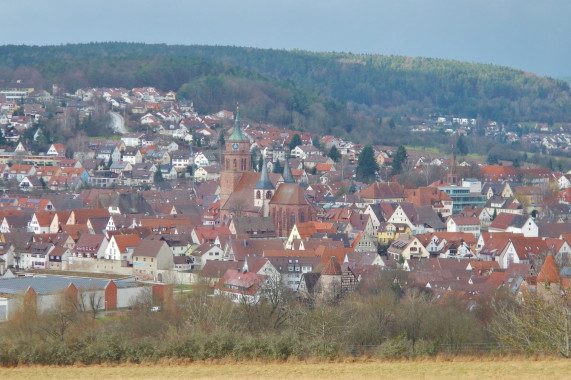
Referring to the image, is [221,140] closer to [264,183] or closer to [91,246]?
[264,183]

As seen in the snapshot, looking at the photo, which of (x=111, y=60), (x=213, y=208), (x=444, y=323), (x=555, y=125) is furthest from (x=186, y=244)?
(x=555, y=125)

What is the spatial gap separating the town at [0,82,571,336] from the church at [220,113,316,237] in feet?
0.28

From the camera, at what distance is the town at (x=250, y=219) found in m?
45.9

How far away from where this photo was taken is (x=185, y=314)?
3472cm

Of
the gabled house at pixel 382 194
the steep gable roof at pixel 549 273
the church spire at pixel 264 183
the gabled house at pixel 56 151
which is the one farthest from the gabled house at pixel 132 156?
the steep gable roof at pixel 549 273

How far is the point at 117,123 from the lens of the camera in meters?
117

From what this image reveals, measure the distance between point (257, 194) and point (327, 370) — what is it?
44.3 metres

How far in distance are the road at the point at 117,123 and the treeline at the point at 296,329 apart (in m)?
72.4

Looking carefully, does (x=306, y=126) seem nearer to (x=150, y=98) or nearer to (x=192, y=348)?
(x=150, y=98)

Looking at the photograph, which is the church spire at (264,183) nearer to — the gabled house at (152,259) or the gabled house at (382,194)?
the gabled house at (382,194)

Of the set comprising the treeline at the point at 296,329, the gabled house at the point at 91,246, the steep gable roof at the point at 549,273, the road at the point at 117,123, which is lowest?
the treeline at the point at 296,329

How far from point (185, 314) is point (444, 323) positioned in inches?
305

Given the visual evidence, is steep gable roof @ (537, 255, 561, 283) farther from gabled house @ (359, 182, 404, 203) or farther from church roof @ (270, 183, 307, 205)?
gabled house @ (359, 182, 404, 203)

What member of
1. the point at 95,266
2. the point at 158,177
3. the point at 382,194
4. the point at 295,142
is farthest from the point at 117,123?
the point at 95,266
